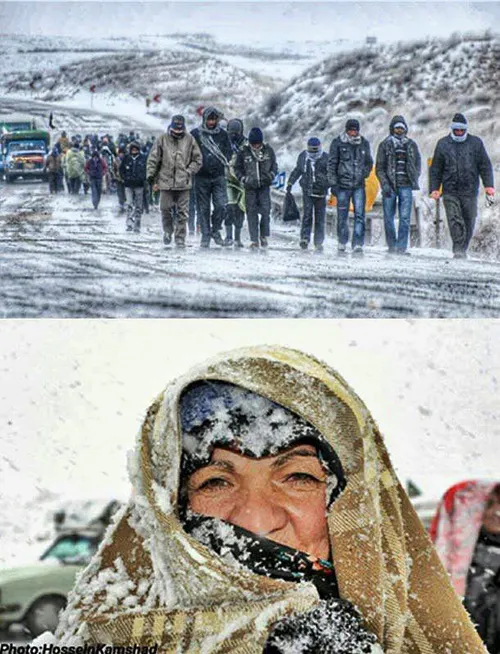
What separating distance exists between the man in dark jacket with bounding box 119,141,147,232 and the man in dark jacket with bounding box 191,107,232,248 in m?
0.24

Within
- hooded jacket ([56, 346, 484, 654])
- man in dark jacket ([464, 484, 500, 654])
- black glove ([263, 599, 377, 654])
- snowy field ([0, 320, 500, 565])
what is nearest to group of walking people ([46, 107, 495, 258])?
snowy field ([0, 320, 500, 565])

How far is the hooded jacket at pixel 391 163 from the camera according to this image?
443 cm

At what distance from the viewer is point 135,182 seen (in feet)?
14.6

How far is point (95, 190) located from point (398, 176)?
127 centimetres

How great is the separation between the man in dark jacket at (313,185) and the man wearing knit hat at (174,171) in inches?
16.3

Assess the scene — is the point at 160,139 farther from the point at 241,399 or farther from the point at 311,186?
the point at 241,399

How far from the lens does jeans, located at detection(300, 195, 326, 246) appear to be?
14.6 feet

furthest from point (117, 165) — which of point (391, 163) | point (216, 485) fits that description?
point (216, 485)

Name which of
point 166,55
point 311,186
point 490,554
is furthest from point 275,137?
point 490,554

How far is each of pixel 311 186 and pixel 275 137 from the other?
251 millimetres

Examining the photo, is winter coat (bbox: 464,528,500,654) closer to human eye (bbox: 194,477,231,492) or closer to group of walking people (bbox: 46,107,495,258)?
group of walking people (bbox: 46,107,495,258)

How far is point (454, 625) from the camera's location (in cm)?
162

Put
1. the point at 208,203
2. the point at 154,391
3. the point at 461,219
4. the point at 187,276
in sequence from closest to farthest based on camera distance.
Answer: the point at 154,391
the point at 187,276
the point at 208,203
the point at 461,219

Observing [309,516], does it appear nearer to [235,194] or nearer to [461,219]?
[235,194]
